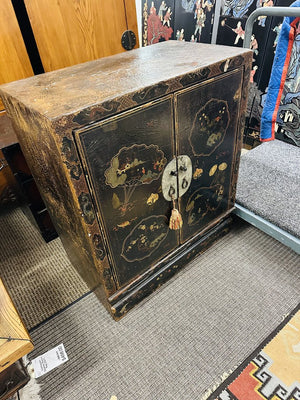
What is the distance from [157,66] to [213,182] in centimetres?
61

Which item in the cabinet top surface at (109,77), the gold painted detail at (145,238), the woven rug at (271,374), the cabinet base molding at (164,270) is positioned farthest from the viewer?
the cabinet base molding at (164,270)

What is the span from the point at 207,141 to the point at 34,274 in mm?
1212

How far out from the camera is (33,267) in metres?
1.66

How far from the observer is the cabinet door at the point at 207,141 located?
106cm

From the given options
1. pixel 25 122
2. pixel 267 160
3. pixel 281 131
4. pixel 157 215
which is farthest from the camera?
pixel 281 131

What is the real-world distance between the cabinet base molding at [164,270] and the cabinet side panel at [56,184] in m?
0.10

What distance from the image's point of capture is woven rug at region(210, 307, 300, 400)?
3.47ft

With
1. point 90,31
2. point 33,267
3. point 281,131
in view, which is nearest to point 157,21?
point 90,31

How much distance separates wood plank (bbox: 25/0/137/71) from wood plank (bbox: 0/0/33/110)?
86mm

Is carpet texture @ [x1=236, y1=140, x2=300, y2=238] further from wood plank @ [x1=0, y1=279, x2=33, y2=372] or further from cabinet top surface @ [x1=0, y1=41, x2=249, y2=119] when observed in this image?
wood plank @ [x1=0, y1=279, x2=33, y2=372]

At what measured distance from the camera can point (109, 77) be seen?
991mm

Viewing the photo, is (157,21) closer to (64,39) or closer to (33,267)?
(64,39)

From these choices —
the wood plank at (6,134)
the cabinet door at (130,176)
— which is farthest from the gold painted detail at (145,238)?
the wood plank at (6,134)

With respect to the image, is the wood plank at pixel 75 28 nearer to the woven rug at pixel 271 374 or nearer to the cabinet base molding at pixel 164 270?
the cabinet base molding at pixel 164 270
